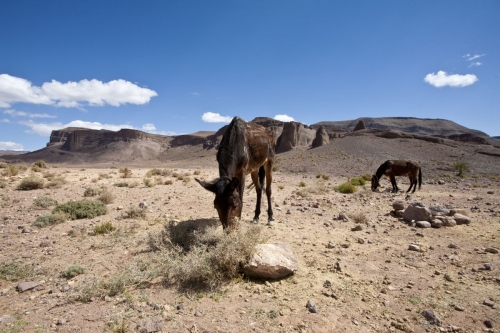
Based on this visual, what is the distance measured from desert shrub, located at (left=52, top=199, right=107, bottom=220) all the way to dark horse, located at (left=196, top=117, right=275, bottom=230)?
489 cm

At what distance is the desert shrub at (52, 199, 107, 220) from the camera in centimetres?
752

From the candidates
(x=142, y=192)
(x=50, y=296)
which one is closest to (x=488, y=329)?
(x=50, y=296)

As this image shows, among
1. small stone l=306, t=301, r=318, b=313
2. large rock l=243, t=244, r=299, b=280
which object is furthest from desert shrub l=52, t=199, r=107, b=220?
small stone l=306, t=301, r=318, b=313

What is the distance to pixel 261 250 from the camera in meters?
4.18

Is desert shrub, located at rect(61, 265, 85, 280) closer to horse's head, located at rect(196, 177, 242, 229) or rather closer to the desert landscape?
the desert landscape

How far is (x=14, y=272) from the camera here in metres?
4.18

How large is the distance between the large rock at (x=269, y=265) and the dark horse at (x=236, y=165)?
0.80m

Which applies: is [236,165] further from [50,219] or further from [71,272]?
[50,219]

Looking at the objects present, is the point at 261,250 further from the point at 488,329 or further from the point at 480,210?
the point at 480,210

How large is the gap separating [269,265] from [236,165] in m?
2.53

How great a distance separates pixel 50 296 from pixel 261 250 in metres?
3.21

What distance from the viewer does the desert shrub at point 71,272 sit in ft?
13.7

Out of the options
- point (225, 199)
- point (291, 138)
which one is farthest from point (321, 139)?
point (225, 199)

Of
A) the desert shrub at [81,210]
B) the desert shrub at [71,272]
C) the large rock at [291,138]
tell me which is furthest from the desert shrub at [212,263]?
the large rock at [291,138]
